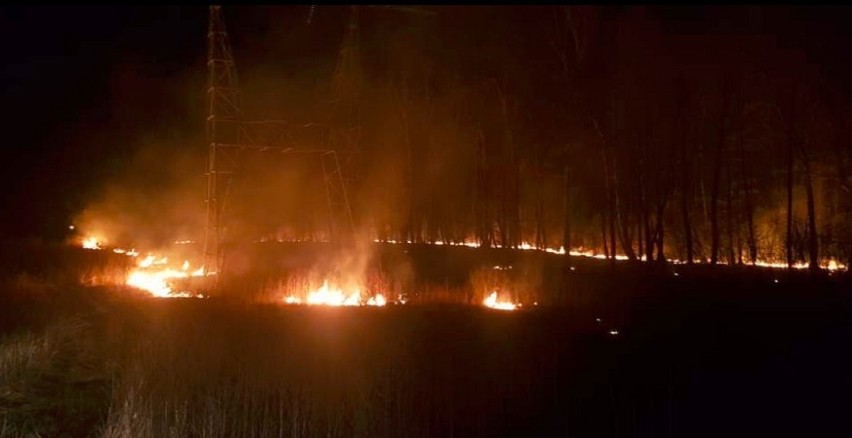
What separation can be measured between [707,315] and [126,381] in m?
11.7

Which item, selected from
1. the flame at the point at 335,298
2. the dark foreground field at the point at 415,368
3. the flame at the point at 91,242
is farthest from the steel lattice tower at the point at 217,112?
the flame at the point at 91,242

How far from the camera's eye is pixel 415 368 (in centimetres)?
981

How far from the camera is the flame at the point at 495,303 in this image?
550 inches

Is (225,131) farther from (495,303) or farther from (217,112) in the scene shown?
(495,303)

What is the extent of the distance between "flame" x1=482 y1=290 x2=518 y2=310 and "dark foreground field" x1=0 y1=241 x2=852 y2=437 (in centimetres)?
82

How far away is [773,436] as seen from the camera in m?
8.50

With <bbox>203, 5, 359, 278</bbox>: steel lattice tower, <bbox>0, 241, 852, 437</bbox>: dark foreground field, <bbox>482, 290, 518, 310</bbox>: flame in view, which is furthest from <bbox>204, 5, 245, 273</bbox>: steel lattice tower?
<bbox>482, 290, 518, 310</bbox>: flame

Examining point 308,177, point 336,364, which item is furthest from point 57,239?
point 336,364

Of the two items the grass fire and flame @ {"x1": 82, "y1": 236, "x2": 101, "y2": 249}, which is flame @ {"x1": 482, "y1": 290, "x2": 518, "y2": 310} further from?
flame @ {"x1": 82, "y1": 236, "x2": 101, "y2": 249}

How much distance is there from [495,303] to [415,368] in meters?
4.88

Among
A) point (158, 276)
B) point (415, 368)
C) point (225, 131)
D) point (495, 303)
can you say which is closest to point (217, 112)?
point (225, 131)

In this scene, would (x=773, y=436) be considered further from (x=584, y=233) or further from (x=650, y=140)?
(x=584, y=233)

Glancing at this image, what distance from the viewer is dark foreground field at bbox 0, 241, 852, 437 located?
7.59m

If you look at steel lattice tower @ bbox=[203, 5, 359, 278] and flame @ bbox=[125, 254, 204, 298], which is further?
steel lattice tower @ bbox=[203, 5, 359, 278]
